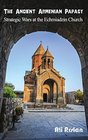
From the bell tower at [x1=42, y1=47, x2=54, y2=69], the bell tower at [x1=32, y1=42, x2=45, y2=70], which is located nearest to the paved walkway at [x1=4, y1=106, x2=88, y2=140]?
the bell tower at [x1=42, y1=47, x2=54, y2=69]

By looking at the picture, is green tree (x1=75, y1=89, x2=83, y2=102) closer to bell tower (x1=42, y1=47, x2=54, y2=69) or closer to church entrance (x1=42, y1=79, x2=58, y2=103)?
church entrance (x1=42, y1=79, x2=58, y2=103)

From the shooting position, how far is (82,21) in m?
5.30

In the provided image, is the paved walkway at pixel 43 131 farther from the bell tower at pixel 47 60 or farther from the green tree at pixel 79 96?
the green tree at pixel 79 96

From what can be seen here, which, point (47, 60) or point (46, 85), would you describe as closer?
point (47, 60)

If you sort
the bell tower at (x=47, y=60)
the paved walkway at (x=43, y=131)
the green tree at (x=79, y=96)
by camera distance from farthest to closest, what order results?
the green tree at (x=79, y=96), the bell tower at (x=47, y=60), the paved walkway at (x=43, y=131)

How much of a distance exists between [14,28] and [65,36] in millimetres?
2065

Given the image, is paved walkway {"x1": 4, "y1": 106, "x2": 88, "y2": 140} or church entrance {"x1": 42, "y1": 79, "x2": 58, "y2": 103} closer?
paved walkway {"x1": 4, "y1": 106, "x2": 88, "y2": 140}

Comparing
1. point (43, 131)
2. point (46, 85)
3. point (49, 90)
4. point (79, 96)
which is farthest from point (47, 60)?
point (43, 131)

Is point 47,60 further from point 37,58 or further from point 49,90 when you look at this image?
point 37,58

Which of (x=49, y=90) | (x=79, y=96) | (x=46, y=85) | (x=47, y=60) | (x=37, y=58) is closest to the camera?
(x=47, y=60)

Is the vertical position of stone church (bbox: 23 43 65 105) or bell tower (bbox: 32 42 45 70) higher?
bell tower (bbox: 32 42 45 70)

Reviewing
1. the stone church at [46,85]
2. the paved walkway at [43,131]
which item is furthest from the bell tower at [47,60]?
the paved walkway at [43,131]

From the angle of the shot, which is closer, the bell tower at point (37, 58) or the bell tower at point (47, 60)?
the bell tower at point (47, 60)

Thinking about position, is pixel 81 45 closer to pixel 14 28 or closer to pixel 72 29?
pixel 72 29
